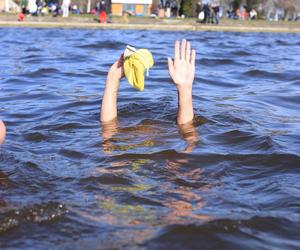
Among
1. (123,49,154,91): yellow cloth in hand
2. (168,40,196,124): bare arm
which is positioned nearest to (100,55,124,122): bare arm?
(123,49,154,91): yellow cloth in hand

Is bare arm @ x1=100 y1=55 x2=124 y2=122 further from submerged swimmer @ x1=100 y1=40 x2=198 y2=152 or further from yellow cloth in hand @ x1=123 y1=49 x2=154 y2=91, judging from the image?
yellow cloth in hand @ x1=123 y1=49 x2=154 y2=91

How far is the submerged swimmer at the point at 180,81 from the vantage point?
4.42 metres

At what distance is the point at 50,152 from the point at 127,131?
2.70 feet

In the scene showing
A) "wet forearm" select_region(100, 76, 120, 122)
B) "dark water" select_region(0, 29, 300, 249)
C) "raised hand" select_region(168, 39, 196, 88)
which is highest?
"raised hand" select_region(168, 39, 196, 88)

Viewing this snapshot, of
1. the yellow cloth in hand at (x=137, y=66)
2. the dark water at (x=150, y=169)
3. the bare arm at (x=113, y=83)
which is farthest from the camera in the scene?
the bare arm at (x=113, y=83)

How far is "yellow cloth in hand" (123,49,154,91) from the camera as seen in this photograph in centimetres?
440

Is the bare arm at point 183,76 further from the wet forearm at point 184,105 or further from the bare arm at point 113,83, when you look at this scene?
the bare arm at point 113,83

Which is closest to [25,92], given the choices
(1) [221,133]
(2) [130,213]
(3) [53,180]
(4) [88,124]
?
(4) [88,124]

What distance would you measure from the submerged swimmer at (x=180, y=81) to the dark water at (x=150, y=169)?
138mm

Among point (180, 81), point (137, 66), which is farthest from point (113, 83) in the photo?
point (180, 81)

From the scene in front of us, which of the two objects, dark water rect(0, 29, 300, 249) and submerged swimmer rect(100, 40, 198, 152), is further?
submerged swimmer rect(100, 40, 198, 152)

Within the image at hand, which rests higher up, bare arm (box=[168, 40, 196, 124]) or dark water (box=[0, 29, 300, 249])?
bare arm (box=[168, 40, 196, 124])

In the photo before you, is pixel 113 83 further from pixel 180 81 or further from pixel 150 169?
pixel 150 169

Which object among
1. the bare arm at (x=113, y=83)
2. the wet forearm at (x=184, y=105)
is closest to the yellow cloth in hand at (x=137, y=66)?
the bare arm at (x=113, y=83)
